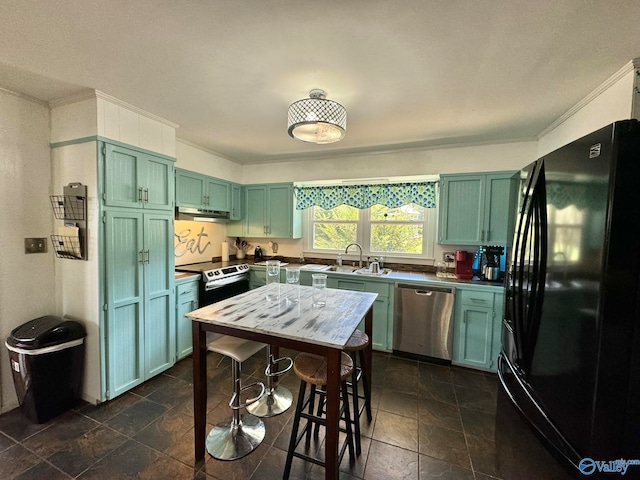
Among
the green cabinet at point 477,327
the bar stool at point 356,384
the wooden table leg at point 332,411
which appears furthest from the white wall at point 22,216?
the green cabinet at point 477,327

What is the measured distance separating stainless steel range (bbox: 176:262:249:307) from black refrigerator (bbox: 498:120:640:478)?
282 cm

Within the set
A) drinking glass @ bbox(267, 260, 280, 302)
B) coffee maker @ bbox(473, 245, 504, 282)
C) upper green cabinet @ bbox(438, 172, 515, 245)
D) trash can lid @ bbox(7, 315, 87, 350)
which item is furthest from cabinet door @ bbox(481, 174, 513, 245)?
trash can lid @ bbox(7, 315, 87, 350)

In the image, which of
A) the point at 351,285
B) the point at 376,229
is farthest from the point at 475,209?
the point at 351,285

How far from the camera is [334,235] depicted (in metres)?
3.96

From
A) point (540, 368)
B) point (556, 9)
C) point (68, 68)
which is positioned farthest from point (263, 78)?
point (540, 368)

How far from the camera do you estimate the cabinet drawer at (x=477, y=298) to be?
2.59 m

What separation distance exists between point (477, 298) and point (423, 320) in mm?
587

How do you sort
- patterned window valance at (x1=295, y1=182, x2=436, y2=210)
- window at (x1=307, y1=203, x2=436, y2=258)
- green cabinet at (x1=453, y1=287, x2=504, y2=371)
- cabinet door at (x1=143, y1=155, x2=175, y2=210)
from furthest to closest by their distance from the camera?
window at (x1=307, y1=203, x2=436, y2=258), patterned window valance at (x1=295, y1=182, x2=436, y2=210), green cabinet at (x1=453, y1=287, x2=504, y2=371), cabinet door at (x1=143, y1=155, x2=175, y2=210)

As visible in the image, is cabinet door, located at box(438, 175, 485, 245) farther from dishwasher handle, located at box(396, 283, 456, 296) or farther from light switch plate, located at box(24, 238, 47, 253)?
light switch plate, located at box(24, 238, 47, 253)

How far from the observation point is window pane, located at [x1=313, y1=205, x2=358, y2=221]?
386cm

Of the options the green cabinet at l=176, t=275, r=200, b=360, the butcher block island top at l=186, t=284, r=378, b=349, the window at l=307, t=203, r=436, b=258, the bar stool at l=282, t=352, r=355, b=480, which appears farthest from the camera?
the window at l=307, t=203, r=436, b=258

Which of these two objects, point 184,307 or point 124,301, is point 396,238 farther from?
point 124,301

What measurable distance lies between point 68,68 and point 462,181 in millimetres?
3532

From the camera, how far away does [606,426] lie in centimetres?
75
